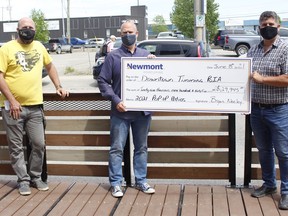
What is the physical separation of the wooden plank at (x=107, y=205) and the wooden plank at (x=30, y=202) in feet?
2.14

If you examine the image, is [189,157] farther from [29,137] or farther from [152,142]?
[29,137]

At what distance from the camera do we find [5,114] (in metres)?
4.34

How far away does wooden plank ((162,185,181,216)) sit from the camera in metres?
4.03

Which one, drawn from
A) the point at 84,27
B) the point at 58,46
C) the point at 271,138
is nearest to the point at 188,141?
the point at 271,138

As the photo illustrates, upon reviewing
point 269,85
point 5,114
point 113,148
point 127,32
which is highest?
point 127,32

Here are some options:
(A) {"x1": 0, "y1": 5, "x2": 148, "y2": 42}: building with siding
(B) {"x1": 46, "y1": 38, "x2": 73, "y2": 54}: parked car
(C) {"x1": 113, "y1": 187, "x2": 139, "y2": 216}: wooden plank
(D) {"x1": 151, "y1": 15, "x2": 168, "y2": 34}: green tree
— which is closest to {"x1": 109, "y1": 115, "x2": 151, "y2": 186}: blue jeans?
(C) {"x1": 113, "y1": 187, "x2": 139, "y2": 216}: wooden plank

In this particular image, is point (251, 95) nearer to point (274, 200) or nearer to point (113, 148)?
point (274, 200)

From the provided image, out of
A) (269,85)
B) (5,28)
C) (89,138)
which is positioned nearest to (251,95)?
(269,85)

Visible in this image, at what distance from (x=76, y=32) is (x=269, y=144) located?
261ft

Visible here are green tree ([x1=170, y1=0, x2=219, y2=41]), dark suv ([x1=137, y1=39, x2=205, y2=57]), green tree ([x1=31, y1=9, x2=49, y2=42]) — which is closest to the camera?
dark suv ([x1=137, y1=39, x2=205, y2=57])

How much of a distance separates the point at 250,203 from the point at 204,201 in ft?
1.46

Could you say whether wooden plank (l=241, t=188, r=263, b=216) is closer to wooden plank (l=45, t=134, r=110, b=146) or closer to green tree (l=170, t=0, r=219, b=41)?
wooden plank (l=45, t=134, r=110, b=146)

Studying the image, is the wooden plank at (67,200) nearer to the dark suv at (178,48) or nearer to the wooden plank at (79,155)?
the wooden plank at (79,155)

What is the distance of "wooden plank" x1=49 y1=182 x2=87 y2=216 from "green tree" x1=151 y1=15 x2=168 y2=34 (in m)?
91.1
